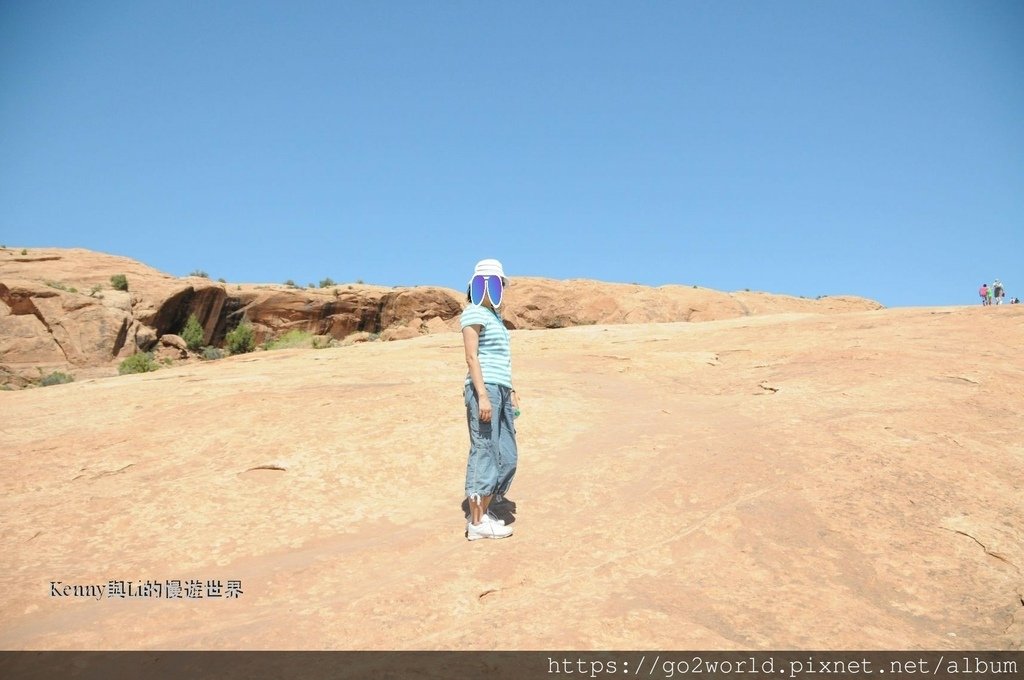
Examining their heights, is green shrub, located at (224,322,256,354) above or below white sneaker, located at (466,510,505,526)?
above

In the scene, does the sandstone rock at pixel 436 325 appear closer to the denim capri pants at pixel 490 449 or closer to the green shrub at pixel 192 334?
the green shrub at pixel 192 334

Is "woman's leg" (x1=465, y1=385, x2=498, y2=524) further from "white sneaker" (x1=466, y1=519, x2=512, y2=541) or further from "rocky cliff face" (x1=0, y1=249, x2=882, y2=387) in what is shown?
"rocky cliff face" (x1=0, y1=249, x2=882, y2=387)

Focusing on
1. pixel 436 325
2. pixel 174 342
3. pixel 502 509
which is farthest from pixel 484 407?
pixel 436 325

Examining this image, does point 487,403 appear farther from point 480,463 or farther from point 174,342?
point 174,342

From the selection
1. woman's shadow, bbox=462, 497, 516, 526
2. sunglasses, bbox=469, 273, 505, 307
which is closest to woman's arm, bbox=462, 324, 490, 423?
sunglasses, bbox=469, 273, 505, 307

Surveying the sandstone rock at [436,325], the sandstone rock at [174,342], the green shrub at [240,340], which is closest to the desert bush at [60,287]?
→ the sandstone rock at [174,342]

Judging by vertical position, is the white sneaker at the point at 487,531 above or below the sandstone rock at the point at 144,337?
below

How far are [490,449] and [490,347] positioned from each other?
696 mm

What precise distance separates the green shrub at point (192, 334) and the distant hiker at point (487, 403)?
95.3 ft

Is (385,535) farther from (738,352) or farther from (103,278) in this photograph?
(103,278)

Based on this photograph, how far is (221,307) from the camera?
106 ft

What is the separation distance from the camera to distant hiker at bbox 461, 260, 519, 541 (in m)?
4.42

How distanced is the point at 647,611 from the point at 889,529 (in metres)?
2.03

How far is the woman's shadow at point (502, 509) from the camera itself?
15.6 ft
